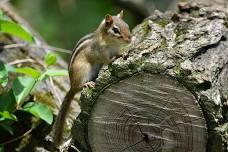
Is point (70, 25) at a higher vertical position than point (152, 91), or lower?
higher

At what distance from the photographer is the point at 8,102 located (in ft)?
13.2

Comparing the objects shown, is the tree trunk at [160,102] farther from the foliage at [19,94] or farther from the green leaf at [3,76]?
the green leaf at [3,76]

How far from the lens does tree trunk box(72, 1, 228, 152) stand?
333cm

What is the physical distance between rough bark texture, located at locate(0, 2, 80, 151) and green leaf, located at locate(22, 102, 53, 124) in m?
0.23

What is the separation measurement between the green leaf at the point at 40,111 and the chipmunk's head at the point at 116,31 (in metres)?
0.68

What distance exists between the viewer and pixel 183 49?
3580mm

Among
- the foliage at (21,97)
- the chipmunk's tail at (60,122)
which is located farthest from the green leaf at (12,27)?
the chipmunk's tail at (60,122)

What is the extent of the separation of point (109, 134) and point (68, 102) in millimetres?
612

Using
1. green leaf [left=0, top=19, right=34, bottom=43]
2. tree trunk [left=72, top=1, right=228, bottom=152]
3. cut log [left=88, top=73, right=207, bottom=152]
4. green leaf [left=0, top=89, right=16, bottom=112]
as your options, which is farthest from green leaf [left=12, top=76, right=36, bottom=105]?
cut log [left=88, top=73, right=207, bottom=152]

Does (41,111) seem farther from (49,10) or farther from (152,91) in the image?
(49,10)

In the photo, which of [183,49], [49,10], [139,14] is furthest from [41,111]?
[49,10]

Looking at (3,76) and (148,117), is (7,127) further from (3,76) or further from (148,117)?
(148,117)

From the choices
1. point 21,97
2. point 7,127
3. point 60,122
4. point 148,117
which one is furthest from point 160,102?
point 7,127

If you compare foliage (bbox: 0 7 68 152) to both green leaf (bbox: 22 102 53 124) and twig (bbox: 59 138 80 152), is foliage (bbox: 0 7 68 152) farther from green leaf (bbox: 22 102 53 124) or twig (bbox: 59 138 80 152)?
twig (bbox: 59 138 80 152)
